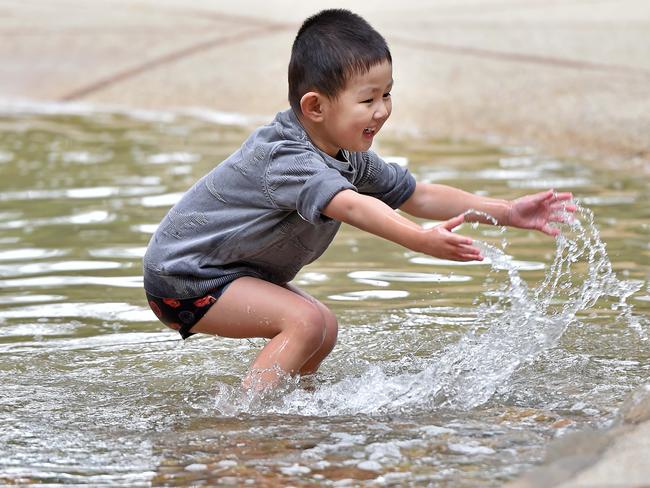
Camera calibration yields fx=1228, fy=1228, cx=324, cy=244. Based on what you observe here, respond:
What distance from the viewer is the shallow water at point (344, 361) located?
3178 millimetres

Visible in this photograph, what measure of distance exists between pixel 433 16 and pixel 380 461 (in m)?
11.8

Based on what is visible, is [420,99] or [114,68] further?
[114,68]

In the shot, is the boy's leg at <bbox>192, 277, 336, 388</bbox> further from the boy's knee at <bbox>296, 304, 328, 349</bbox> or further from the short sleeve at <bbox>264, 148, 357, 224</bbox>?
the short sleeve at <bbox>264, 148, 357, 224</bbox>

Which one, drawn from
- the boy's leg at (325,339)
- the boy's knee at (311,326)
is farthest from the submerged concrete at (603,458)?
the boy's leg at (325,339)

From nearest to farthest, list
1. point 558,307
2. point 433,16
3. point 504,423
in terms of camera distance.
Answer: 1. point 504,423
2. point 558,307
3. point 433,16

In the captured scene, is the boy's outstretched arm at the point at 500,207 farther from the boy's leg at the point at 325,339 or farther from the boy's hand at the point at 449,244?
the boy's hand at the point at 449,244

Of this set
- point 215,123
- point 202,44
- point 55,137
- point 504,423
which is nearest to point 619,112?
point 215,123

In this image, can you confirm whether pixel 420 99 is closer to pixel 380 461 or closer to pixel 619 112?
pixel 619 112

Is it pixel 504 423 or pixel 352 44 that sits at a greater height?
pixel 352 44

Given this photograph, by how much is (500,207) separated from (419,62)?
25.2 ft

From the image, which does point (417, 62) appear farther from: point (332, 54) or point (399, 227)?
point (399, 227)

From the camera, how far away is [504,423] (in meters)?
3.38

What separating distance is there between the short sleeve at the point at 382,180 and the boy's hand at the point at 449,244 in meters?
0.76

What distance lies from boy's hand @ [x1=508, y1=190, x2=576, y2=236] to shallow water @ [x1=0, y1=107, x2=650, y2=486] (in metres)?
0.14
